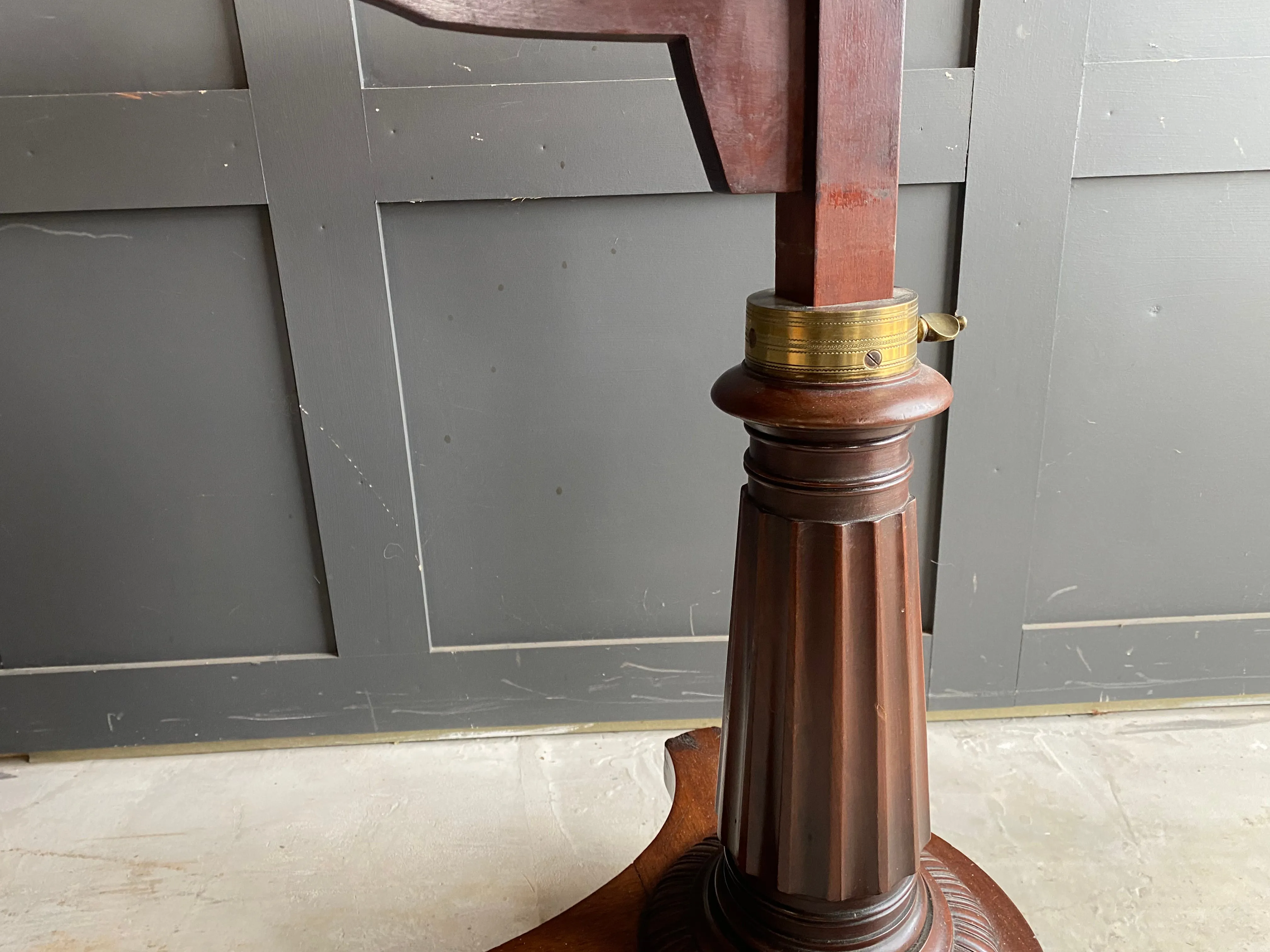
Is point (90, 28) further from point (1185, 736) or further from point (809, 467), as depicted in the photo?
point (1185, 736)

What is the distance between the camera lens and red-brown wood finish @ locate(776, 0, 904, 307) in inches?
30.9

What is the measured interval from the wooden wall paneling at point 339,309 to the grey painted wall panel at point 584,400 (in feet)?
0.15

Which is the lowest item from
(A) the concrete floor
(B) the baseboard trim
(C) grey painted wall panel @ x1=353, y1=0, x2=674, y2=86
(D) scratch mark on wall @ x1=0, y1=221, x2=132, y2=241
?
(A) the concrete floor

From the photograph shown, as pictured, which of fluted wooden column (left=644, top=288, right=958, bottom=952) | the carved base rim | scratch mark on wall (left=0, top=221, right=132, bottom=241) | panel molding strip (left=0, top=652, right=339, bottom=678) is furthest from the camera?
panel molding strip (left=0, top=652, right=339, bottom=678)

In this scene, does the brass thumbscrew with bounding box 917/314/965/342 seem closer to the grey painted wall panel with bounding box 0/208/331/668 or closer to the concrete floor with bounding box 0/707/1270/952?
the concrete floor with bounding box 0/707/1270/952

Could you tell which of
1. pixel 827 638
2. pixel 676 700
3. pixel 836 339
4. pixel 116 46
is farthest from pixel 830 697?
pixel 116 46

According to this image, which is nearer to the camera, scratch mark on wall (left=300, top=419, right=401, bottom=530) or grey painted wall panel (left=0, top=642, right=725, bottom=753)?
scratch mark on wall (left=300, top=419, right=401, bottom=530)

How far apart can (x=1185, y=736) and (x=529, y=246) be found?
160cm

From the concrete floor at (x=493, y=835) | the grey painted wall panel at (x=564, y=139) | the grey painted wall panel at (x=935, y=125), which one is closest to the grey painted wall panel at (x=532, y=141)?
the grey painted wall panel at (x=564, y=139)

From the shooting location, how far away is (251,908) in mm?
1507

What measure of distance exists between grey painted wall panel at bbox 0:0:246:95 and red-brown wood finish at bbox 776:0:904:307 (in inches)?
42.7

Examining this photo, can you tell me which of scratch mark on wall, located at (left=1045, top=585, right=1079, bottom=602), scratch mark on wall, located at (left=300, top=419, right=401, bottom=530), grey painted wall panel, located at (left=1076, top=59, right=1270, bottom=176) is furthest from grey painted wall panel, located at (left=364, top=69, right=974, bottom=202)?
scratch mark on wall, located at (left=1045, top=585, right=1079, bottom=602)

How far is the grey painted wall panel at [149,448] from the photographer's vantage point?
158cm

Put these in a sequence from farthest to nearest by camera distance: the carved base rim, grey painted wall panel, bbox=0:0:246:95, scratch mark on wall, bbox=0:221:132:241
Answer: scratch mark on wall, bbox=0:221:132:241
grey painted wall panel, bbox=0:0:246:95
the carved base rim
